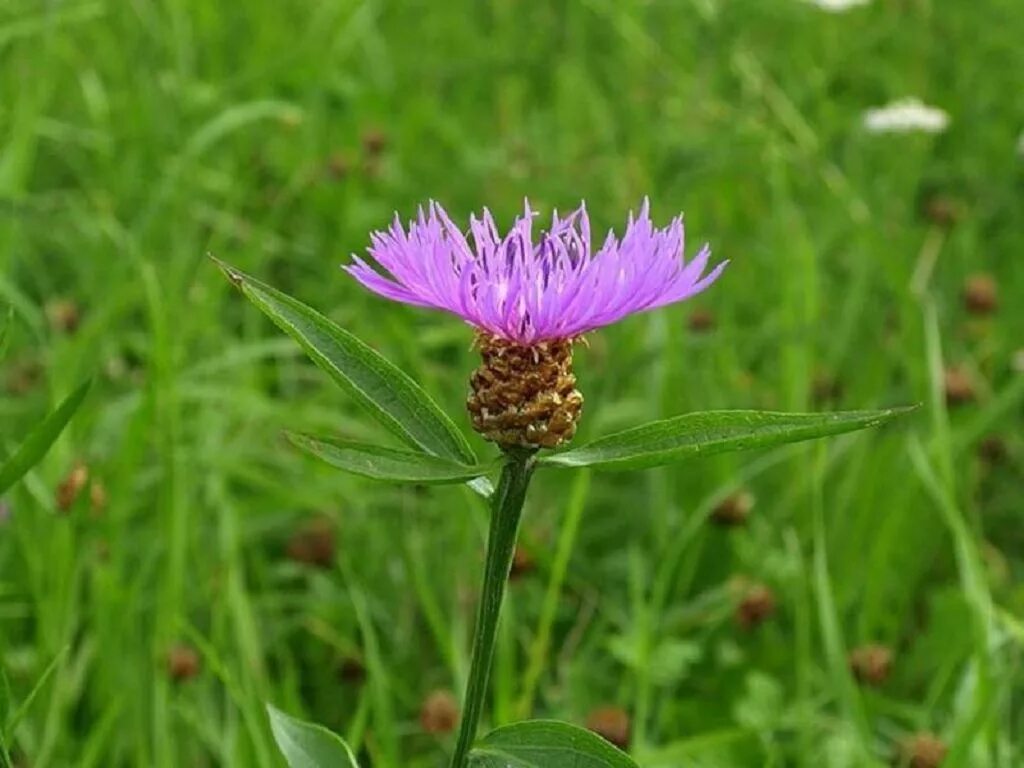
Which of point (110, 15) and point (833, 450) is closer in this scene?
point (833, 450)

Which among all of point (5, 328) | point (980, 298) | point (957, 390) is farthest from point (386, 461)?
point (980, 298)

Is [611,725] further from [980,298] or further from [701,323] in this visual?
[980,298]

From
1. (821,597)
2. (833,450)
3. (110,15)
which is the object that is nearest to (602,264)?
(821,597)

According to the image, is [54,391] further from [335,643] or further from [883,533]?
[883,533]

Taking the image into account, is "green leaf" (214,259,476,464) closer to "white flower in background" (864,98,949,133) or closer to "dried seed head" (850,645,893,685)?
"dried seed head" (850,645,893,685)

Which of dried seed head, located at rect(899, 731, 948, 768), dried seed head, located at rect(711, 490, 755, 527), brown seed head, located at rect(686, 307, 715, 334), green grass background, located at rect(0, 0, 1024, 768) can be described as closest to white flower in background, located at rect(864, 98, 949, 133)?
green grass background, located at rect(0, 0, 1024, 768)

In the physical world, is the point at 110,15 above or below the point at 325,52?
above

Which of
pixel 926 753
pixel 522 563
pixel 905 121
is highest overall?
pixel 905 121
